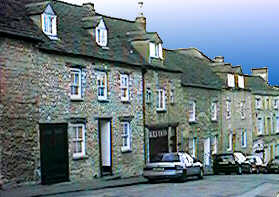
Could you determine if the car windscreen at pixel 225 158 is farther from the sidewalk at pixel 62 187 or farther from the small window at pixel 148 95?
the sidewalk at pixel 62 187

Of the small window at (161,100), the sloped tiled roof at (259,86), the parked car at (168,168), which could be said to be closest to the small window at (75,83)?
the parked car at (168,168)

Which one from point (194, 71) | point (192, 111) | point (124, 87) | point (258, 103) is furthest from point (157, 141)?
point (258, 103)

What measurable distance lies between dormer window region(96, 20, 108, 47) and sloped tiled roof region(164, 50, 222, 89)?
8984 mm

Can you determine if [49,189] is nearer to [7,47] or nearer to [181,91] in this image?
[7,47]

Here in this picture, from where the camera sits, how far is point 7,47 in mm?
21266

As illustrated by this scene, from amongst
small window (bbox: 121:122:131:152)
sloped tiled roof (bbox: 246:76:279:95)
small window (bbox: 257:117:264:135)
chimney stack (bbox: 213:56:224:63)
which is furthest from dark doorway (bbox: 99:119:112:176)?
small window (bbox: 257:117:264:135)

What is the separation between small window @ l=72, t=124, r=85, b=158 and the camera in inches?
1018

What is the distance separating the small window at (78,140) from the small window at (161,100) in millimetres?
9158

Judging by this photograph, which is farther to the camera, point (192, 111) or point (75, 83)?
point (192, 111)

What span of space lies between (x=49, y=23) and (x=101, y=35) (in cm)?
487

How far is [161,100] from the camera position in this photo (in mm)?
35125

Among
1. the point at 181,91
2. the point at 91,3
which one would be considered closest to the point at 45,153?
the point at 91,3

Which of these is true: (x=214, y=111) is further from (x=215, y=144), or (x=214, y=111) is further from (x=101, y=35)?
(x=101, y=35)

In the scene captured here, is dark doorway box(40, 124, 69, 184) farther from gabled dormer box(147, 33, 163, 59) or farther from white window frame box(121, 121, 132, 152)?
gabled dormer box(147, 33, 163, 59)
